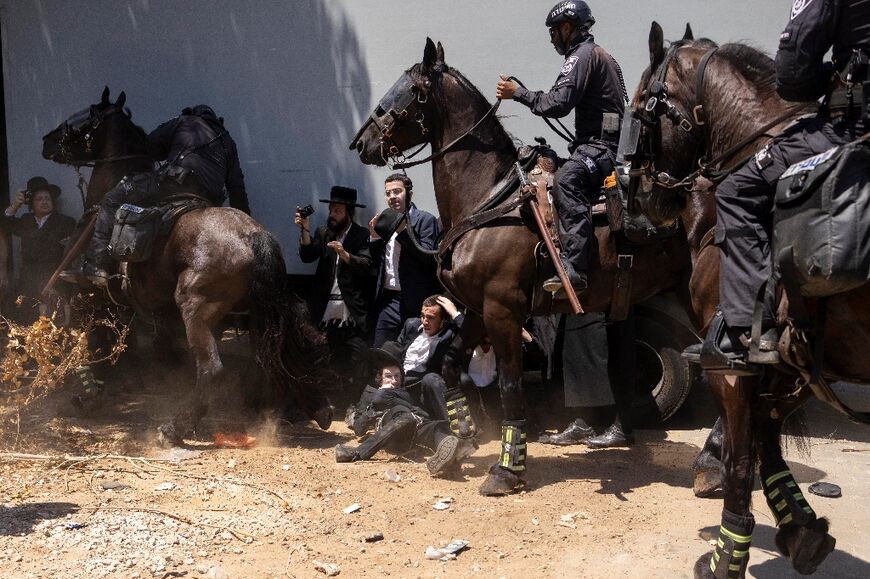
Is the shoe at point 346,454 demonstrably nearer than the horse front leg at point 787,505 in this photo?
No

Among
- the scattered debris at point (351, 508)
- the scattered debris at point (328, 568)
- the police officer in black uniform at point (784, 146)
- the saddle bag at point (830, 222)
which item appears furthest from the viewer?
the scattered debris at point (351, 508)

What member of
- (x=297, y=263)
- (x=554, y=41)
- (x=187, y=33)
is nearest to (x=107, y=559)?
(x=554, y=41)

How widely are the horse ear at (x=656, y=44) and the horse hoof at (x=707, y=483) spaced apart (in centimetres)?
269

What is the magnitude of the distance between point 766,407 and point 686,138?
4.62 feet

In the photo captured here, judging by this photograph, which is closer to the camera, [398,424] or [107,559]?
[107,559]

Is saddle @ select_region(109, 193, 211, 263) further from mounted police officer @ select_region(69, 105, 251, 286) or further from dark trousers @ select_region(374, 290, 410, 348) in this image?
dark trousers @ select_region(374, 290, 410, 348)

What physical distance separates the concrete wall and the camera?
1.68ft

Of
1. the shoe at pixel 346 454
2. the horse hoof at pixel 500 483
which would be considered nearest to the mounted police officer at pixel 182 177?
the shoe at pixel 346 454

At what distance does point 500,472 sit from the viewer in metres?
6.13

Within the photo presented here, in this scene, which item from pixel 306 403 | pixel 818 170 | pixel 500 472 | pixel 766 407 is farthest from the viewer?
pixel 306 403

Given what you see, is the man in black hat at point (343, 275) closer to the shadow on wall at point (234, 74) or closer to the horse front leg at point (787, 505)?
the shadow on wall at point (234, 74)

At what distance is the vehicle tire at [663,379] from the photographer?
779 cm

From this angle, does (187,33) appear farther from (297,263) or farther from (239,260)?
(239,260)

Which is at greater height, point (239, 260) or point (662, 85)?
point (662, 85)
